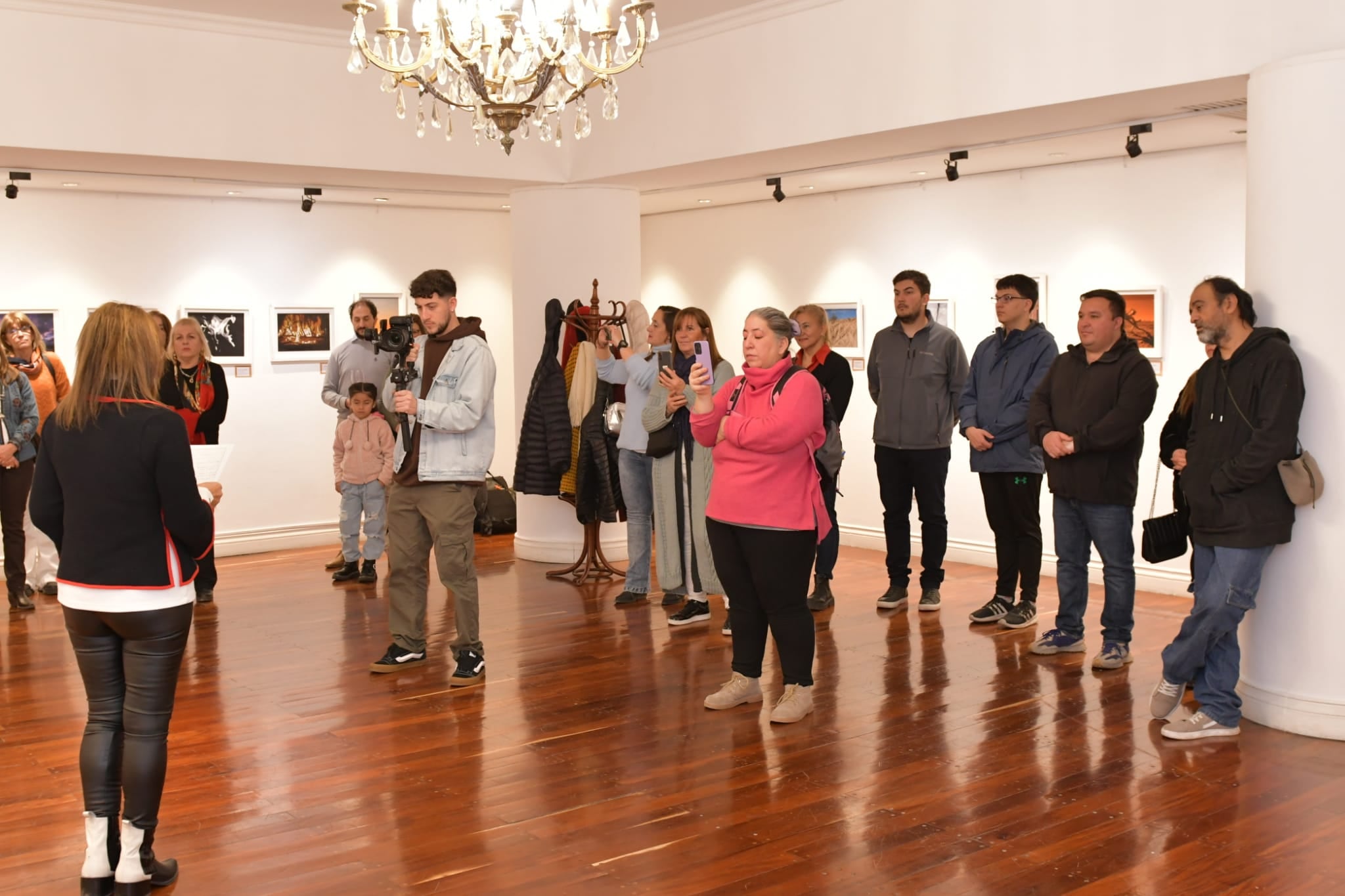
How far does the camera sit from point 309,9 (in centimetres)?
728

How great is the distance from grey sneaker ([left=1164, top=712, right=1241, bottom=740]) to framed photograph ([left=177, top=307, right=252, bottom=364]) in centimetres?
742

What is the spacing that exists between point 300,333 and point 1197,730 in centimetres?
757

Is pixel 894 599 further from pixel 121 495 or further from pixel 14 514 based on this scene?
pixel 14 514

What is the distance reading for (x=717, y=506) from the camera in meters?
5.08

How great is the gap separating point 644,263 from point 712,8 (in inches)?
164

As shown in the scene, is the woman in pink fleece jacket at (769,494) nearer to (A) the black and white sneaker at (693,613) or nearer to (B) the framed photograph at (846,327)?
(A) the black and white sneaker at (693,613)

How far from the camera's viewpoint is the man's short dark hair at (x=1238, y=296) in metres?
4.96

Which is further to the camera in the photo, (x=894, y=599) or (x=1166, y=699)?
(x=894, y=599)

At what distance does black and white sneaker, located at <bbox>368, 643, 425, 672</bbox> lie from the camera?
605cm

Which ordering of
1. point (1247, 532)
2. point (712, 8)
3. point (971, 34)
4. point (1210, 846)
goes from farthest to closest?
1. point (712, 8)
2. point (971, 34)
3. point (1247, 532)
4. point (1210, 846)

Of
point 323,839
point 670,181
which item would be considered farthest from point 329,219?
point 323,839

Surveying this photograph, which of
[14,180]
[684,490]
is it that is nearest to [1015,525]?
[684,490]

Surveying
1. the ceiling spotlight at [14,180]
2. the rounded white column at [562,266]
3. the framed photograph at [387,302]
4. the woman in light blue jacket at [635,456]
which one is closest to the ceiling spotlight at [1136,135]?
the woman in light blue jacket at [635,456]

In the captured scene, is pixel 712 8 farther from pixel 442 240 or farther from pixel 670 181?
pixel 442 240
